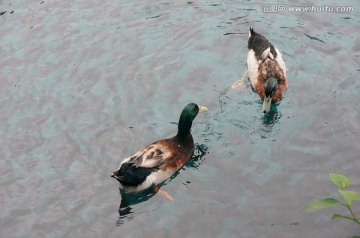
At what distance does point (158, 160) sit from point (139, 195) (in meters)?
0.65

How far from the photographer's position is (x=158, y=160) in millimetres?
9477

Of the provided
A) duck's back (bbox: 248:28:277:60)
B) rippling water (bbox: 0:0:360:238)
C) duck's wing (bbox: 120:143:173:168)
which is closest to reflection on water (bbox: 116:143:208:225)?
rippling water (bbox: 0:0:360:238)

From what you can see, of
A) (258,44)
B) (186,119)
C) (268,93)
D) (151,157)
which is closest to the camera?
(151,157)

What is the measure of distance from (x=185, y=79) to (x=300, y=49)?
109 inches

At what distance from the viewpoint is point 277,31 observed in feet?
44.9

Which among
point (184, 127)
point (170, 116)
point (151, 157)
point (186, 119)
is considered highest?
point (186, 119)

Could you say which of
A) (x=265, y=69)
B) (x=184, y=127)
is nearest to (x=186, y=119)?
(x=184, y=127)

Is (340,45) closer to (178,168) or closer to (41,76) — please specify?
(178,168)

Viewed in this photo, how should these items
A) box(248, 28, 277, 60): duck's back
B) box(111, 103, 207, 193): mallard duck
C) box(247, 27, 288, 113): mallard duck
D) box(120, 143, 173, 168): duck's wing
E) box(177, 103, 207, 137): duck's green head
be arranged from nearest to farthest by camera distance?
box(111, 103, 207, 193): mallard duck < box(120, 143, 173, 168): duck's wing < box(177, 103, 207, 137): duck's green head < box(247, 27, 288, 113): mallard duck < box(248, 28, 277, 60): duck's back

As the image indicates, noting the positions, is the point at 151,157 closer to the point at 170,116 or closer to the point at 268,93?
the point at 170,116

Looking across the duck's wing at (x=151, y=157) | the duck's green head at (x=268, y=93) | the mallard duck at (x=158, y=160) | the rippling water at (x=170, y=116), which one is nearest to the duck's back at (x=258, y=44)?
the rippling water at (x=170, y=116)

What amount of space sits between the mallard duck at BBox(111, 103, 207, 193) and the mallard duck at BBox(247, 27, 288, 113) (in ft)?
5.22

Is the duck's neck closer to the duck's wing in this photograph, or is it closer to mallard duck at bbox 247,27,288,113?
the duck's wing

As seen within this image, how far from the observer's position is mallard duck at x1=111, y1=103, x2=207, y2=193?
8.91 metres
